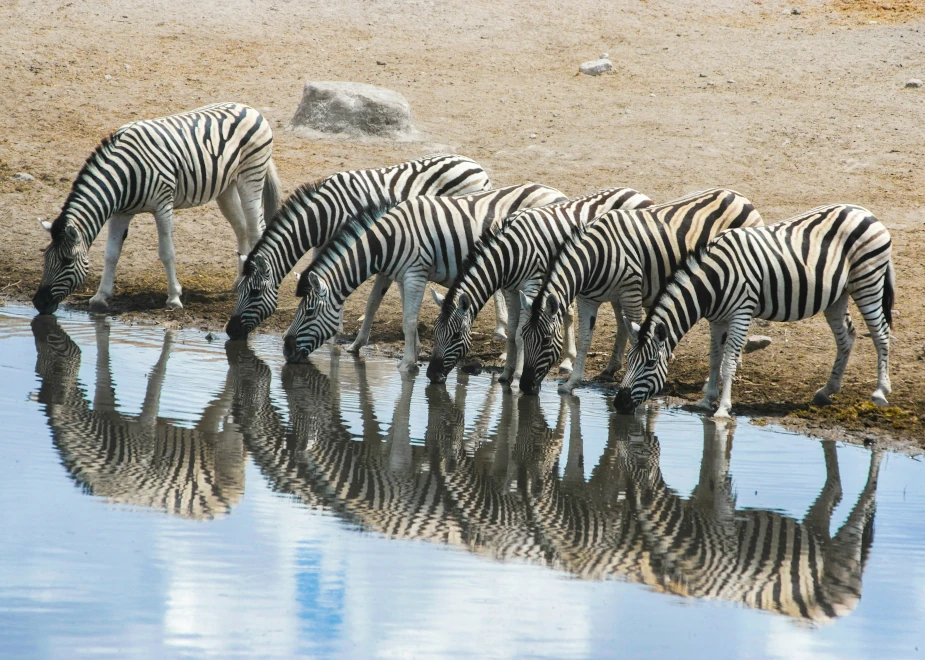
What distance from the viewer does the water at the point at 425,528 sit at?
495 centimetres

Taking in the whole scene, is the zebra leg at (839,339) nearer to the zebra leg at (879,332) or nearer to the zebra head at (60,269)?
the zebra leg at (879,332)

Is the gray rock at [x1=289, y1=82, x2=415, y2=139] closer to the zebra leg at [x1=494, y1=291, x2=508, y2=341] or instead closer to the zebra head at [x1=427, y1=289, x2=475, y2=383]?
the zebra leg at [x1=494, y1=291, x2=508, y2=341]

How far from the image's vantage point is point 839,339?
31.7 feet

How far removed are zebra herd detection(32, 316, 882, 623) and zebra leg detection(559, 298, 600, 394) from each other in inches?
27.5

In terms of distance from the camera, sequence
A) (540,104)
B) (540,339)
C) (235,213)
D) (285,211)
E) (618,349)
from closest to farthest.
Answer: (540,339) < (618,349) < (285,211) < (235,213) < (540,104)

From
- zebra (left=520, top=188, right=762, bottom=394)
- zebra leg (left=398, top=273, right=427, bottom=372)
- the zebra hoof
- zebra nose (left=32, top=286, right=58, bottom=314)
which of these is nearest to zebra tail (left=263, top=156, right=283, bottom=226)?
the zebra hoof

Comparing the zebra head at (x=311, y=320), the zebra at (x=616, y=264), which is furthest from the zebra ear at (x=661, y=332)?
the zebra head at (x=311, y=320)

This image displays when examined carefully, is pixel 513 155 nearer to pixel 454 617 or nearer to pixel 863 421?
pixel 863 421

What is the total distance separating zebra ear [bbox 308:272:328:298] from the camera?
33.3 feet

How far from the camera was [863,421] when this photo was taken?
29.0 ft

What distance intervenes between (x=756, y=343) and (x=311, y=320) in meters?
4.11

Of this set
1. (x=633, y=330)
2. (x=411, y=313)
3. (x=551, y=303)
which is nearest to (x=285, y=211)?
(x=411, y=313)

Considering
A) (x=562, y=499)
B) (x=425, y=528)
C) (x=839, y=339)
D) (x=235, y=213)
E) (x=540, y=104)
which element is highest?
(x=540, y=104)

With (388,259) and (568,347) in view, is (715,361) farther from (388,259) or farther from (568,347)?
(388,259)
